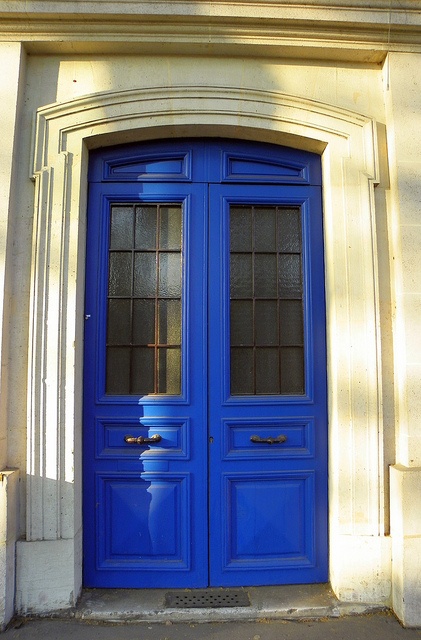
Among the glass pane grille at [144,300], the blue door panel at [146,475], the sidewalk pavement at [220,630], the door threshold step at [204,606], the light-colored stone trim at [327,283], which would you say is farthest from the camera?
the glass pane grille at [144,300]

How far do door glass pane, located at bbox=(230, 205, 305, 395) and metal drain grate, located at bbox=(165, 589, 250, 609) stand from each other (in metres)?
1.42

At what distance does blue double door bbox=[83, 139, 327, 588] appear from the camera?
340cm

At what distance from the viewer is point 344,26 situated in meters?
3.36

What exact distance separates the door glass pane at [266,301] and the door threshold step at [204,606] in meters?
1.43

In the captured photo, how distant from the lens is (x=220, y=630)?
9.70 feet

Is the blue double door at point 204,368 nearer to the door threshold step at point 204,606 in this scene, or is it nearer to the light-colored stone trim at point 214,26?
the door threshold step at point 204,606

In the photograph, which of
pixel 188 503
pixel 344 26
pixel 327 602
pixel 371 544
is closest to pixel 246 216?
pixel 344 26

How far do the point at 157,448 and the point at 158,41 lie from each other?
9.80 ft

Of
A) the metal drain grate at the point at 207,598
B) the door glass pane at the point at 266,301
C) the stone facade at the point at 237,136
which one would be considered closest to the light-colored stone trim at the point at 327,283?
the stone facade at the point at 237,136

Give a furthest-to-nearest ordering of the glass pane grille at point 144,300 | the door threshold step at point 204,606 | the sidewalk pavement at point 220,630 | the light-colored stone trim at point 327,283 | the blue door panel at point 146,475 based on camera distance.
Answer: the glass pane grille at point 144,300, the blue door panel at point 146,475, the light-colored stone trim at point 327,283, the door threshold step at point 204,606, the sidewalk pavement at point 220,630

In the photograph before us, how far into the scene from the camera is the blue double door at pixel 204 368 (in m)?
3.40

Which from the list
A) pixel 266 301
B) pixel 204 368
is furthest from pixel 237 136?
pixel 204 368

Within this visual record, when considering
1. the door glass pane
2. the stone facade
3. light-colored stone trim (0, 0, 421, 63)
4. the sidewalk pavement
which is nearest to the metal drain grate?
the sidewalk pavement

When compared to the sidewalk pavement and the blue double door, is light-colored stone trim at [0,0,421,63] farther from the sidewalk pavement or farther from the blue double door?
the sidewalk pavement
